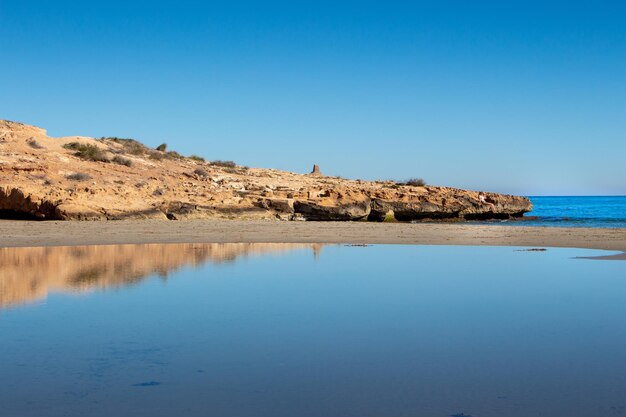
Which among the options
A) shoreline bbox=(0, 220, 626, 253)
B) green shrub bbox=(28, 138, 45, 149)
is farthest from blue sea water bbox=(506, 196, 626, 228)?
green shrub bbox=(28, 138, 45, 149)

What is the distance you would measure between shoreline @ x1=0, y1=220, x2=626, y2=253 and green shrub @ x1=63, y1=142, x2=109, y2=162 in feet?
31.3

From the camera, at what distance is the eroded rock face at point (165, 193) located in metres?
24.9

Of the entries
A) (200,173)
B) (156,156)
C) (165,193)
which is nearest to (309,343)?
(165,193)

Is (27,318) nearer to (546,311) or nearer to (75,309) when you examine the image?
(75,309)

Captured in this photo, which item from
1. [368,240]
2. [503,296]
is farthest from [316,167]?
[503,296]

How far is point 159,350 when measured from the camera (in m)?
5.14

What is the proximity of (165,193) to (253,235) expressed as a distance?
9657mm

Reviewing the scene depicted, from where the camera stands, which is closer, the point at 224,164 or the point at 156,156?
the point at 156,156

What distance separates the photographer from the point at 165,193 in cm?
2869

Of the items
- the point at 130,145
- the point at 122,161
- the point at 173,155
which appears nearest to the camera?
the point at 122,161

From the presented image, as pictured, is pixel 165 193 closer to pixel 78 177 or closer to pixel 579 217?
pixel 78 177

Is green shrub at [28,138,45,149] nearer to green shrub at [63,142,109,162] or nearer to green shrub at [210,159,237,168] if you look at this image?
green shrub at [63,142,109,162]

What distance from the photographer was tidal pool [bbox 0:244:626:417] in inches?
153

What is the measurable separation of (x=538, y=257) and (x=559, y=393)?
10704 mm
